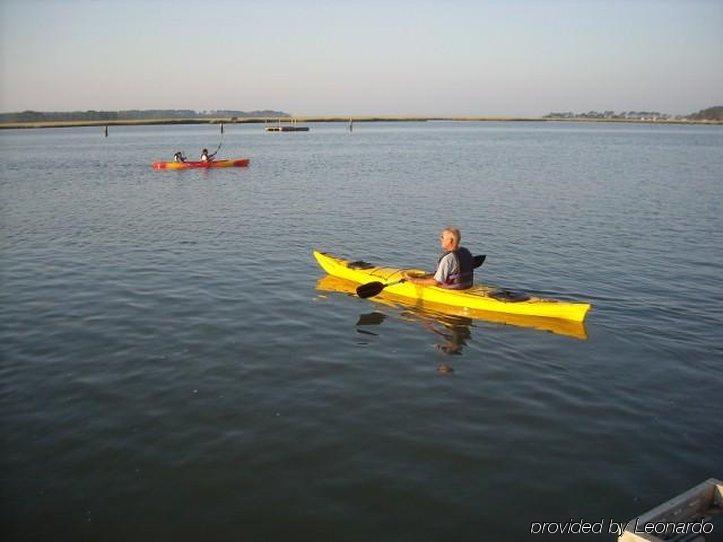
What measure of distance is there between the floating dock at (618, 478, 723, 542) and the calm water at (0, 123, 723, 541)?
0.93 metres

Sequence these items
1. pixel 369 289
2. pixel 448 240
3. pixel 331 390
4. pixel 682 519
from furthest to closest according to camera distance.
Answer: pixel 369 289 → pixel 448 240 → pixel 331 390 → pixel 682 519

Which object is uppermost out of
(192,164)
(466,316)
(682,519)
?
(192,164)

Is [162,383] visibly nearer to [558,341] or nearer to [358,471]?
[358,471]

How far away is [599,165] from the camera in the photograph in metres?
45.6

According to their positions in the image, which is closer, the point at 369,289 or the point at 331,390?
the point at 331,390

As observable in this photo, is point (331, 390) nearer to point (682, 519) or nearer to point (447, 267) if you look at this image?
point (447, 267)

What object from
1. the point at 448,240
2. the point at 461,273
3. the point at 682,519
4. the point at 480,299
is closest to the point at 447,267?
the point at 461,273

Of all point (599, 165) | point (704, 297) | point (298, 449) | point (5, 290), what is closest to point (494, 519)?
point (298, 449)

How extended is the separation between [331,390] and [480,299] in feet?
14.3

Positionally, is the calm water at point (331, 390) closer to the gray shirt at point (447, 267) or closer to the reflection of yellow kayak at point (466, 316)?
the reflection of yellow kayak at point (466, 316)

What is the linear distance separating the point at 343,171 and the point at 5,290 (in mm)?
29850

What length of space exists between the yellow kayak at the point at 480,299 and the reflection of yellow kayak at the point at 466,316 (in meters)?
0.07

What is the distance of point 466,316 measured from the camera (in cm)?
1220

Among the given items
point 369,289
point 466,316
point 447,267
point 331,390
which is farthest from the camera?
point 369,289
